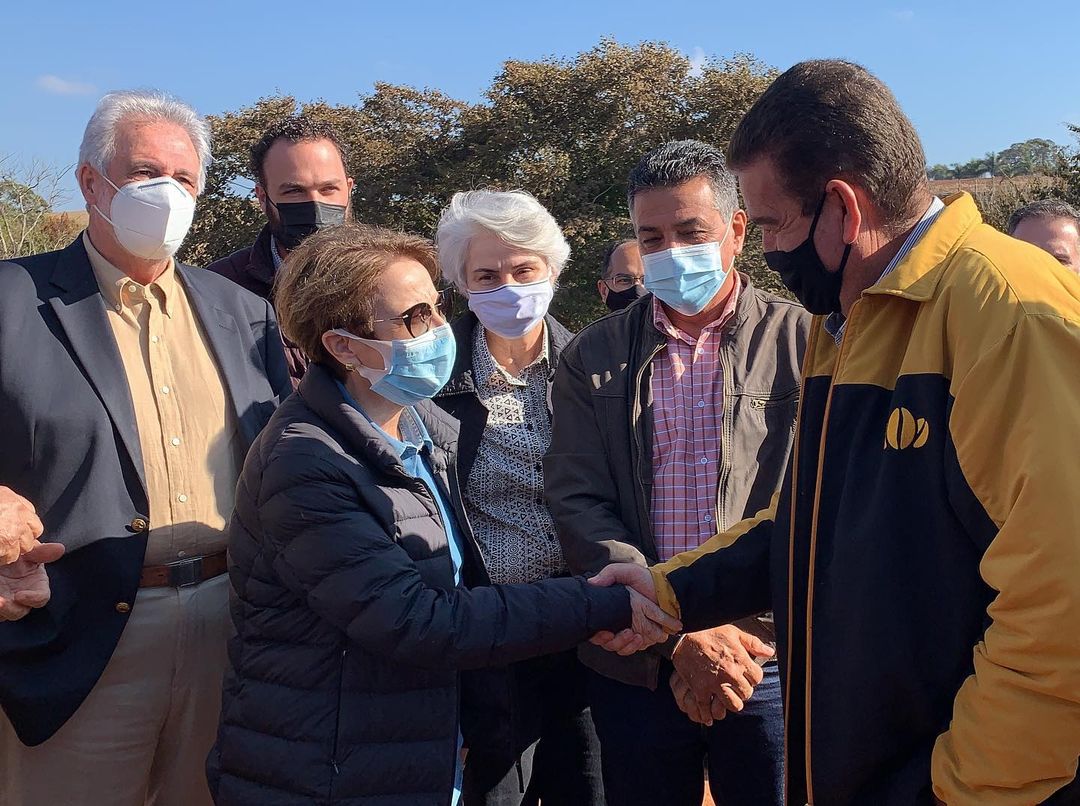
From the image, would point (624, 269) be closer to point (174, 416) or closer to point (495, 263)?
point (495, 263)

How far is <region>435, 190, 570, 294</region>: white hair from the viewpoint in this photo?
351 cm

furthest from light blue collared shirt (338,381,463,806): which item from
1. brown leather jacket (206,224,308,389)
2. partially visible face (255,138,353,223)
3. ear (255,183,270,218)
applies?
ear (255,183,270,218)

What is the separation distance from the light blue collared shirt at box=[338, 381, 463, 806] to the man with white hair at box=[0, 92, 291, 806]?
67 cm

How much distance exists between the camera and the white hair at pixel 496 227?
11.5 feet

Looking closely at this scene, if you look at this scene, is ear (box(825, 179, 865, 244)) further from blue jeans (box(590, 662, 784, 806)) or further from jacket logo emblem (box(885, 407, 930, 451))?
blue jeans (box(590, 662, 784, 806))

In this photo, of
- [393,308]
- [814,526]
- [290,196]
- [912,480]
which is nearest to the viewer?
[912,480]

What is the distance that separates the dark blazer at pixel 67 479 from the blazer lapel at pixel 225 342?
0.36 meters

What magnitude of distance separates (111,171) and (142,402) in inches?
31.7

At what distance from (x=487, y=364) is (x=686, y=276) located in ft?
2.60

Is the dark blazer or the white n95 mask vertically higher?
the white n95 mask

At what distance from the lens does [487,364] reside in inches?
138

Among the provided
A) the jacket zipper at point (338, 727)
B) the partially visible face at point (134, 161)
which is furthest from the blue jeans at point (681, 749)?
the partially visible face at point (134, 161)

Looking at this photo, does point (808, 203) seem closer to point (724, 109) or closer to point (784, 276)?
point (784, 276)

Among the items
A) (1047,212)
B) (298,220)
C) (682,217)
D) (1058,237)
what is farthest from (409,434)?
(1047,212)
